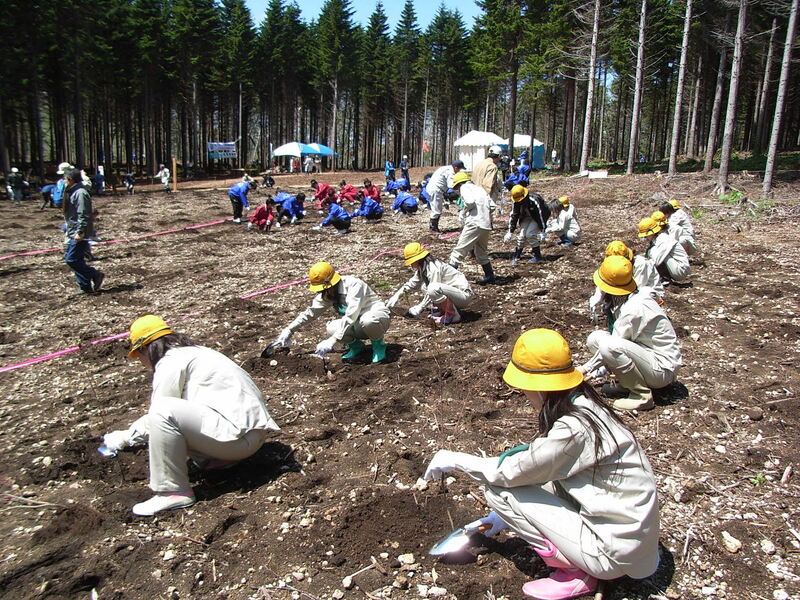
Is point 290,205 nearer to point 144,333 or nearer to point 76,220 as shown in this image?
point 76,220

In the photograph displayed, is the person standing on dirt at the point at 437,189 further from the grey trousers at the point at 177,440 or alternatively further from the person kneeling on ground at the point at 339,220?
the grey trousers at the point at 177,440

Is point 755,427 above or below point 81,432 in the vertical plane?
above

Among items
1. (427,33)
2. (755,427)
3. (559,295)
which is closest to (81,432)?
(755,427)

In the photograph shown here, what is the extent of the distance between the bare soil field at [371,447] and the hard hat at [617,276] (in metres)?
→ 1.07

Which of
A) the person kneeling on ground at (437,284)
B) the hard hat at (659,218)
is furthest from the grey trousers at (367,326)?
the hard hat at (659,218)

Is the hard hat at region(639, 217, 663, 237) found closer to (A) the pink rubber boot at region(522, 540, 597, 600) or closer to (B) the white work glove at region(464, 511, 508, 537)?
(B) the white work glove at region(464, 511, 508, 537)

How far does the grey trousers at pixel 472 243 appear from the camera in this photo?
28.2ft

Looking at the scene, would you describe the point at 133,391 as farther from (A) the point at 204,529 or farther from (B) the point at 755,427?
(B) the point at 755,427

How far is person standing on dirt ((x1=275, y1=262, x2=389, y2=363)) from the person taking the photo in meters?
5.69

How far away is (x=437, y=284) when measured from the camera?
6965mm

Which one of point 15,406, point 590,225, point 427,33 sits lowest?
point 15,406

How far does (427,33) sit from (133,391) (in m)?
52.0

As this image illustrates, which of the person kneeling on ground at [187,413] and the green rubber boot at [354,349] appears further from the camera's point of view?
the green rubber boot at [354,349]

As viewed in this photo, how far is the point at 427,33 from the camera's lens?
166 ft
